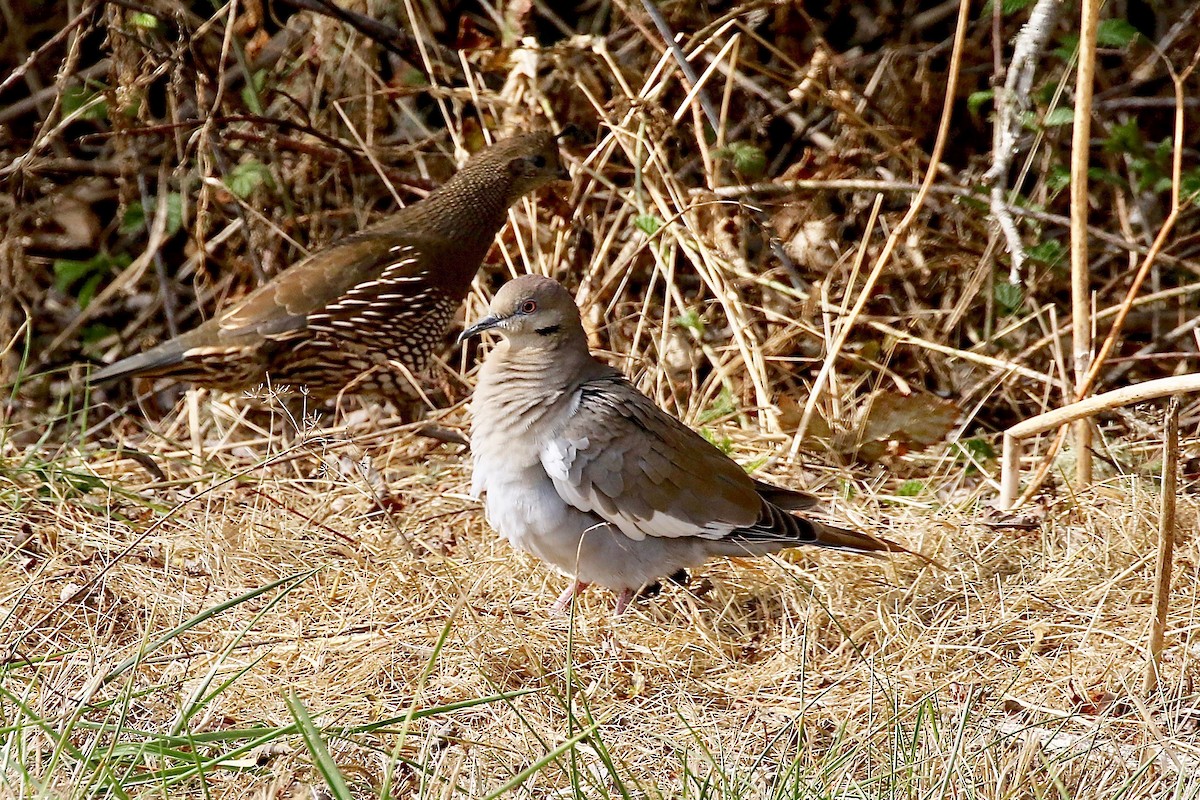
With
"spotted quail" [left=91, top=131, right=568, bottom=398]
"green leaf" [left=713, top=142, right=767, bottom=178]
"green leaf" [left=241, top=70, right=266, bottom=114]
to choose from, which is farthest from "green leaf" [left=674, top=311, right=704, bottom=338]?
"green leaf" [left=241, top=70, right=266, bottom=114]

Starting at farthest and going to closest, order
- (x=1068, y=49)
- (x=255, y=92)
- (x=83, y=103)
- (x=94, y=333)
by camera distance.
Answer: (x=94, y=333) → (x=255, y=92) → (x=83, y=103) → (x=1068, y=49)

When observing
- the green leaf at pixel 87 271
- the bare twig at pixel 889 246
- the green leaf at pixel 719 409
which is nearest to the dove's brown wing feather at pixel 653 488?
the bare twig at pixel 889 246

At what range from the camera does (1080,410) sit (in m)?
2.82

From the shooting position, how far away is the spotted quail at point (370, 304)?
438cm

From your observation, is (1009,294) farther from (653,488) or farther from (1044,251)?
(653,488)

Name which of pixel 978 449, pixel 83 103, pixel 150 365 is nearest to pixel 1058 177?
pixel 978 449

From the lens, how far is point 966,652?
3.04 meters

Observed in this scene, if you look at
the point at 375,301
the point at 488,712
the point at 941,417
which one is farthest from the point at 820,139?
the point at 488,712

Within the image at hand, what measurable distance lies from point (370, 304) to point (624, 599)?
5.32ft

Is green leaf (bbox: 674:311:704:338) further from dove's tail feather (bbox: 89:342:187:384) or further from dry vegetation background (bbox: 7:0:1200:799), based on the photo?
dove's tail feather (bbox: 89:342:187:384)

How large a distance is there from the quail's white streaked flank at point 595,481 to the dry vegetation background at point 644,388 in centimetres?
17

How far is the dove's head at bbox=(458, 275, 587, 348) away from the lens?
132 inches

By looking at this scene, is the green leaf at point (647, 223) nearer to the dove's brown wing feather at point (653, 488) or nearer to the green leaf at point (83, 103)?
the dove's brown wing feather at point (653, 488)

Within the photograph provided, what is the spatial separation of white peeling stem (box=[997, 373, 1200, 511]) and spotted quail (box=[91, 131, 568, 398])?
195cm
